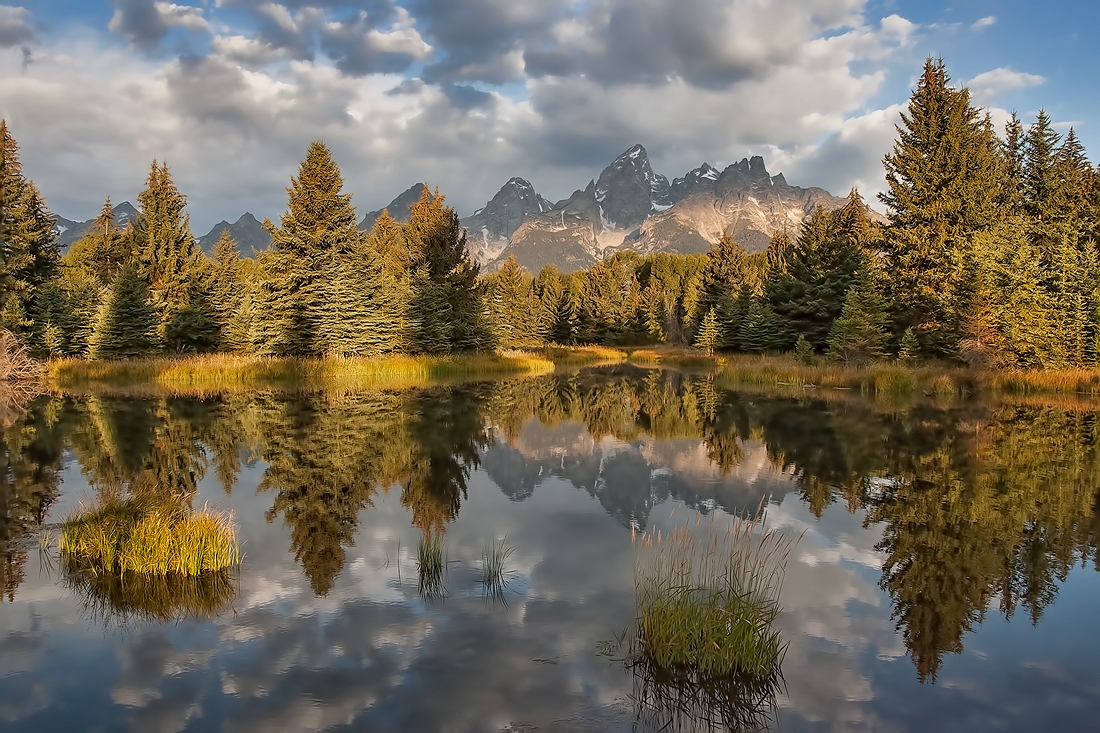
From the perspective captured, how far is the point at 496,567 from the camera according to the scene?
335 inches

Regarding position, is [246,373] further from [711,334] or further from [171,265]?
[711,334]

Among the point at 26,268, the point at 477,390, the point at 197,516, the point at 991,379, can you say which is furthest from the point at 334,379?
the point at 991,379

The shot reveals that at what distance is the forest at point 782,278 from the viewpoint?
1257 inches

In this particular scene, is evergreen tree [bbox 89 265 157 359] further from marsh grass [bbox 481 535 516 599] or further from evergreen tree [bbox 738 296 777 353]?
evergreen tree [bbox 738 296 777 353]

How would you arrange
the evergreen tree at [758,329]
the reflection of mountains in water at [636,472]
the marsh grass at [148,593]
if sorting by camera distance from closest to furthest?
1. the marsh grass at [148,593]
2. the reflection of mountains in water at [636,472]
3. the evergreen tree at [758,329]

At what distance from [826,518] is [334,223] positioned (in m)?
37.3

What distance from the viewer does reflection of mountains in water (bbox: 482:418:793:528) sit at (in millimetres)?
12594

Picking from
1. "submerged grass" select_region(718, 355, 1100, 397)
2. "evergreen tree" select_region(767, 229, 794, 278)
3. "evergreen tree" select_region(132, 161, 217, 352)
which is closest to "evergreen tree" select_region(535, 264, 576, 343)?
"evergreen tree" select_region(767, 229, 794, 278)

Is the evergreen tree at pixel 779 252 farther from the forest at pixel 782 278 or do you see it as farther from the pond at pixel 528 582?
the pond at pixel 528 582

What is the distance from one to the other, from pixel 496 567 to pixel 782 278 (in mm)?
49381

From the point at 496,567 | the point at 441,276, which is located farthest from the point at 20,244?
the point at 496,567

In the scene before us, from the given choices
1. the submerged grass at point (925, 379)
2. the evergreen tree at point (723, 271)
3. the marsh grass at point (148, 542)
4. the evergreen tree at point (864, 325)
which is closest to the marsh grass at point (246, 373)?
the submerged grass at point (925, 379)

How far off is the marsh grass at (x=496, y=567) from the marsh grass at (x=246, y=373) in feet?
82.4

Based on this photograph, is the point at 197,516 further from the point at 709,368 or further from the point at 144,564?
the point at 709,368
